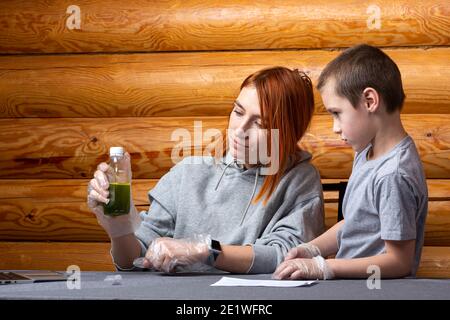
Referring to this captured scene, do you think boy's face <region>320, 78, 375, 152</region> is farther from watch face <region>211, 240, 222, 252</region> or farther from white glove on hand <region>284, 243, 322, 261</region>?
watch face <region>211, 240, 222, 252</region>

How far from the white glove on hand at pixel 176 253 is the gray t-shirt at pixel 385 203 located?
0.45 m

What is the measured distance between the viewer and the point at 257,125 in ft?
9.05

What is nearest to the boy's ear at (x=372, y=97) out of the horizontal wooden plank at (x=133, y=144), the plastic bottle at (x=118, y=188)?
the plastic bottle at (x=118, y=188)

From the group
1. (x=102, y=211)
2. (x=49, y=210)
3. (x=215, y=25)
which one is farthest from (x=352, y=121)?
(x=49, y=210)

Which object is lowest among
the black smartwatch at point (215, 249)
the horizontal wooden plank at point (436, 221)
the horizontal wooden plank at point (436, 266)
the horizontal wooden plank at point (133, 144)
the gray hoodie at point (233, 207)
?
the horizontal wooden plank at point (436, 266)

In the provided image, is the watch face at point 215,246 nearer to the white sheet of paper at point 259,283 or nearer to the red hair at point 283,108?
the white sheet of paper at point 259,283

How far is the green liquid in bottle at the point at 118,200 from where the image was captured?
2.39 m

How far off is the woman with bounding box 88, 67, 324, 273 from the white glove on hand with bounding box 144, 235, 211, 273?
0.71 feet

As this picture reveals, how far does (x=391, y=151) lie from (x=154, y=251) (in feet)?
2.59

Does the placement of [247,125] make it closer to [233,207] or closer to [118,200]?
[233,207]

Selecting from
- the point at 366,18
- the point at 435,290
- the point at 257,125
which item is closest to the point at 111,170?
the point at 257,125

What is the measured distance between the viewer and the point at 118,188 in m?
2.39

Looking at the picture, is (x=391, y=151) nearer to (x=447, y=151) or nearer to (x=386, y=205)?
(x=386, y=205)

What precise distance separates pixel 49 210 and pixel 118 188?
1724 mm
